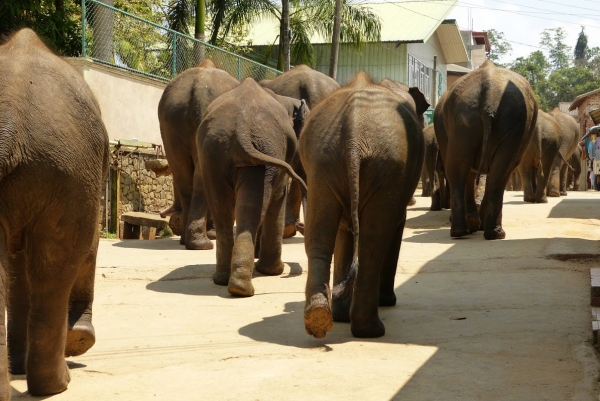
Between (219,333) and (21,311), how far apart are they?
5.52 feet

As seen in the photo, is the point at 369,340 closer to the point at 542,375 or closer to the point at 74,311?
the point at 542,375

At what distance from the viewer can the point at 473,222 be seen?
1083 cm

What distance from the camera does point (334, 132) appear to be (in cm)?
574

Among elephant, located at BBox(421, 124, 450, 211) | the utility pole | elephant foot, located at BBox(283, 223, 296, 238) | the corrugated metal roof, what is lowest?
elephant foot, located at BBox(283, 223, 296, 238)

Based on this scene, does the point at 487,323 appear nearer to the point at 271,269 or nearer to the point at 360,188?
the point at 360,188

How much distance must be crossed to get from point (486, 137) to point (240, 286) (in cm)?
403

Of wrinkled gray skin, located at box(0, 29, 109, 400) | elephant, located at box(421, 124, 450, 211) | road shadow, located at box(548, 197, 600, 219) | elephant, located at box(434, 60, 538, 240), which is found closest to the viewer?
wrinkled gray skin, located at box(0, 29, 109, 400)

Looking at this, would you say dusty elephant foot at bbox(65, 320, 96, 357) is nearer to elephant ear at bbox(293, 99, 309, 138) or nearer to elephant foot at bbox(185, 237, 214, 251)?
elephant ear at bbox(293, 99, 309, 138)

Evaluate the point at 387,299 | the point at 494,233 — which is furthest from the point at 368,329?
the point at 494,233

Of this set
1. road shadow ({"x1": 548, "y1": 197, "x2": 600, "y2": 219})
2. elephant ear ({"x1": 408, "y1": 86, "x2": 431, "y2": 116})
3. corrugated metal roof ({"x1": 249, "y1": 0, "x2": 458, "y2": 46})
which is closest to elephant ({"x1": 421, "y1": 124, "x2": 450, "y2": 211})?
road shadow ({"x1": 548, "y1": 197, "x2": 600, "y2": 219})

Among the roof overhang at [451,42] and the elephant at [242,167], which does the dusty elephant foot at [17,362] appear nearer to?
the elephant at [242,167]

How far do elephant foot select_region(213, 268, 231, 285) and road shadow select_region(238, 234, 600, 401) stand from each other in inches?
39.3

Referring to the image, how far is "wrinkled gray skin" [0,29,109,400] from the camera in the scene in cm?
363

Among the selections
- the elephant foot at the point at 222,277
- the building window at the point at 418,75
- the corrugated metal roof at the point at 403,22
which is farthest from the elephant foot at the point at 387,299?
the building window at the point at 418,75
